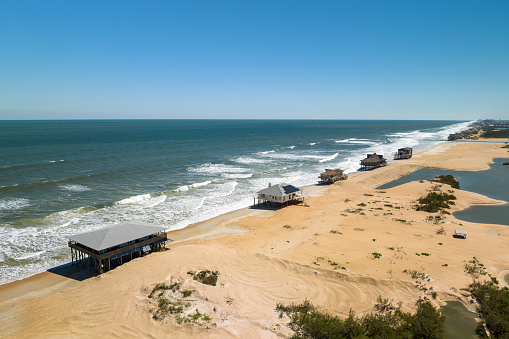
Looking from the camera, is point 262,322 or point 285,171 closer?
point 262,322

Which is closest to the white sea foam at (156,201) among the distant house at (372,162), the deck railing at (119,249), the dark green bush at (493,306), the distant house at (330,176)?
the deck railing at (119,249)

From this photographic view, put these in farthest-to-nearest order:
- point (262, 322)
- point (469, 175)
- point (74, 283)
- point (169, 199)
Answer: point (469, 175)
point (169, 199)
point (74, 283)
point (262, 322)

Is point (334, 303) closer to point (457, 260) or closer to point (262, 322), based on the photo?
point (262, 322)

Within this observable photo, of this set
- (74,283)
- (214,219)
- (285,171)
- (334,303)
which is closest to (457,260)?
(334,303)

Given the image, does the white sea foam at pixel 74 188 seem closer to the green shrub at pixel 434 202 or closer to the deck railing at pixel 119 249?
the deck railing at pixel 119 249

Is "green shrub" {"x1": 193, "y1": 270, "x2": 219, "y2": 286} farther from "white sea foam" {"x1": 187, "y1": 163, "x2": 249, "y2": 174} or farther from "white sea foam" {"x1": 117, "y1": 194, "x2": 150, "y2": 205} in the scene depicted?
"white sea foam" {"x1": 187, "y1": 163, "x2": 249, "y2": 174}

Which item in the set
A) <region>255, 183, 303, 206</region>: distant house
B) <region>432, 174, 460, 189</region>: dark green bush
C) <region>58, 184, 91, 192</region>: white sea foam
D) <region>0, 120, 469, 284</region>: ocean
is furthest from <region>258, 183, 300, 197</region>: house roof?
<region>58, 184, 91, 192</region>: white sea foam

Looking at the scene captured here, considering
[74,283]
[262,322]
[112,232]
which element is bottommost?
[74,283]
